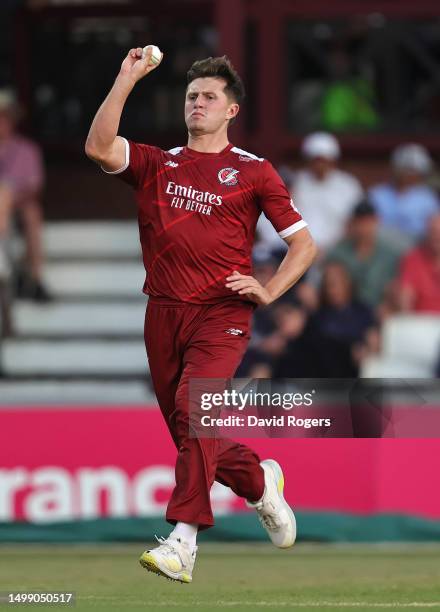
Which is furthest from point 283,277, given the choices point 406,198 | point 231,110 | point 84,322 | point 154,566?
point 84,322

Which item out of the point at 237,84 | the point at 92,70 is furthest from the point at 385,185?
the point at 237,84

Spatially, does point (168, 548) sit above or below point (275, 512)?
above

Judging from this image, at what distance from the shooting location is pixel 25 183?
44.9 ft

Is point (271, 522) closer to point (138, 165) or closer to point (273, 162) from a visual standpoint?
point (138, 165)

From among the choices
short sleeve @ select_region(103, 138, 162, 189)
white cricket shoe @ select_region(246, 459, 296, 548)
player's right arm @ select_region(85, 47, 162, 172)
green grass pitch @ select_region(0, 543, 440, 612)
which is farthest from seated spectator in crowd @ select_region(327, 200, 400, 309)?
player's right arm @ select_region(85, 47, 162, 172)

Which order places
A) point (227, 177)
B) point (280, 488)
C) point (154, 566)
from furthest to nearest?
1. point (280, 488)
2. point (227, 177)
3. point (154, 566)

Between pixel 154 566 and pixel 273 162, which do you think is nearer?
pixel 154 566

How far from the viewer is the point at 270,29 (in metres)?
14.2

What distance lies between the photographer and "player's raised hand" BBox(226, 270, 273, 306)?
25.0ft

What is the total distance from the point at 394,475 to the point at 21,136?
5.70 m

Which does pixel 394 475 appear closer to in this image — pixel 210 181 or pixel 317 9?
pixel 210 181

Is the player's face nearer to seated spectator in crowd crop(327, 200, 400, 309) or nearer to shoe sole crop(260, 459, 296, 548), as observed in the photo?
shoe sole crop(260, 459, 296, 548)

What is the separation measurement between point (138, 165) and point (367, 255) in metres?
5.07

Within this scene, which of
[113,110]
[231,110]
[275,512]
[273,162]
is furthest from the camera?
[273,162]
